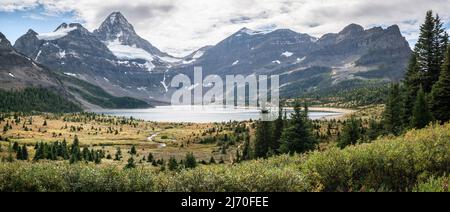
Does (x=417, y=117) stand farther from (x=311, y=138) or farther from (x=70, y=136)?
(x=70, y=136)

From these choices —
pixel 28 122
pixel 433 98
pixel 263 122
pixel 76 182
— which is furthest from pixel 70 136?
pixel 76 182

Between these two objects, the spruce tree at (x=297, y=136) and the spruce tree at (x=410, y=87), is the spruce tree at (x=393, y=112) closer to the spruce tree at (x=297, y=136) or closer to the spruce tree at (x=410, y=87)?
the spruce tree at (x=410, y=87)

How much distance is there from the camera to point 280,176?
16375 millimetres

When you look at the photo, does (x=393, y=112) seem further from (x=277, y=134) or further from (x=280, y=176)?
(x=280, y=176)

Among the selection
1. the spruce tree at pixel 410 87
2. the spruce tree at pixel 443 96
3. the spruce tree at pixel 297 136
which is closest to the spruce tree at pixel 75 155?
the spruce tree at pixel 297 136

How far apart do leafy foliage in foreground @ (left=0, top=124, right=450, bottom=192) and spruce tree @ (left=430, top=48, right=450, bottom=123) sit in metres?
37.9

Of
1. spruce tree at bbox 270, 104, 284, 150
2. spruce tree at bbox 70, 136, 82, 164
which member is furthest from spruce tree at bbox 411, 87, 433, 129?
spruce tree at bbox 70, 136, 82, 164

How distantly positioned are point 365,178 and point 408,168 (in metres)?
1.93

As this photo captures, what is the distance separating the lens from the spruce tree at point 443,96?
185 feet

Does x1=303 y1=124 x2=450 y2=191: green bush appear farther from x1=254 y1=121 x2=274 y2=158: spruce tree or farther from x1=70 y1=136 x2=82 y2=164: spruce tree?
x1=70 y1=136 x2=82 y2=164: spruce tree

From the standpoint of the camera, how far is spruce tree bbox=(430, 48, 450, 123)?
56534 mm

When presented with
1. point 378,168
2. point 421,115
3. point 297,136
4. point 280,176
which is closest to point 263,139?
point 297,136

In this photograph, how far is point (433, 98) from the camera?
57.9 m

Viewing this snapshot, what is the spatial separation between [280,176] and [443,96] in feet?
160
